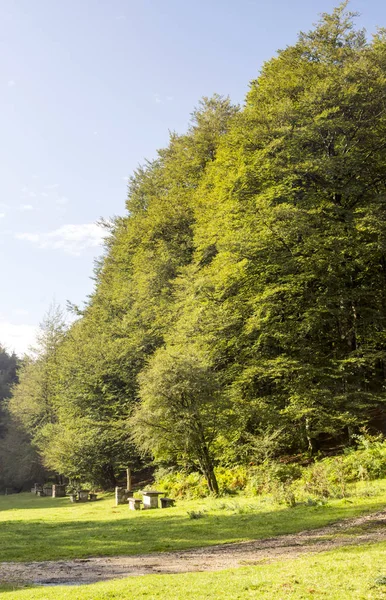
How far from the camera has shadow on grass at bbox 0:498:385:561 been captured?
544 inches

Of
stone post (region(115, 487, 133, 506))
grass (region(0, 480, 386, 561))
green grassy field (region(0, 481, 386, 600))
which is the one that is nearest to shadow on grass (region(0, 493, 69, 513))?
stone post (region(115, 487, 133, 506))

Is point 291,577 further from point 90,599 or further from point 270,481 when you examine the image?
point 270,481

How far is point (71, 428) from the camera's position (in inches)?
1623

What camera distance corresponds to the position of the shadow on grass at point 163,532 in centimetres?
1381

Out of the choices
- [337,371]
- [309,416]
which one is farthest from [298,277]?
[309,416]

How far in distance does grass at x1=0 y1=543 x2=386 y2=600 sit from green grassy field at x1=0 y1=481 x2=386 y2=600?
0.02m

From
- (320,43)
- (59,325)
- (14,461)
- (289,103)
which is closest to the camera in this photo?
(289,103)

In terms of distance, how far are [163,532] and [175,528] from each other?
0.63m

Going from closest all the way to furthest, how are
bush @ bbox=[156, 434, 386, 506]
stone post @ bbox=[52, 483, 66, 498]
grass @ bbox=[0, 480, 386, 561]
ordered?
grass @ bbox=[0, 480, 386, 561]
bush @ bbox=[156, 434, 386, 506]
stone post @ bbox=[52, 483, 66, 498]

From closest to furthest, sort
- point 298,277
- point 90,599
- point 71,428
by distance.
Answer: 1. point 90,599
2. point 298,277
3. point 71,428

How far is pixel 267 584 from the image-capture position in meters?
8.05

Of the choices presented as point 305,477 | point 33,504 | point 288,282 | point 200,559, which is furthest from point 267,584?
point 33,504

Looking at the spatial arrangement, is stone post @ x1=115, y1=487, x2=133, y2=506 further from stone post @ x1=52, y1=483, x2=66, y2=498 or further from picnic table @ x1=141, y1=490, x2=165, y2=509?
stone post @ x1=52, y1=483, x2=66, y2=498

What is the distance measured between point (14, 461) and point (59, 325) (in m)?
16.5
